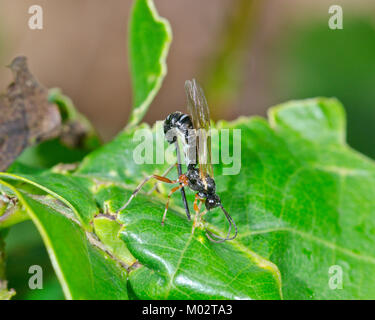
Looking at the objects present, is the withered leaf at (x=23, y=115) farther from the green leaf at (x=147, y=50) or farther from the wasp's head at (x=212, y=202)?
the wasp's head at (x=212, y=202)

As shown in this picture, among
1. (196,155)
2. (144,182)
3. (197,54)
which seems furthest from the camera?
(197,54)

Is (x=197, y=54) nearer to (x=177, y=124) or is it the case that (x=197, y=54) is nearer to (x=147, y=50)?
(x=147, y=50)

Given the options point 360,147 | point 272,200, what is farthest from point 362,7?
point 272,200

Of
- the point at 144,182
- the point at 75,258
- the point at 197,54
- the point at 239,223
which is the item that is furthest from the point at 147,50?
the point at 197,54

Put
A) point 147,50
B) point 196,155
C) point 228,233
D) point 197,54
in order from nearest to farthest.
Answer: point 228,233
point 196,155
point 147,50
point 197,54

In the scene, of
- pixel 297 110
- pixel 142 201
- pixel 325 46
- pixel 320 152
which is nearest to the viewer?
pixel 142 201

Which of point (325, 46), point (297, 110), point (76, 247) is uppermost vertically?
point (325, 46)

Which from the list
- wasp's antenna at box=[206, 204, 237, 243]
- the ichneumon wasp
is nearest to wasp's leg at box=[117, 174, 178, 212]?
the ichneumon wasp

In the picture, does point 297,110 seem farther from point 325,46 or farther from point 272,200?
point 325,46
